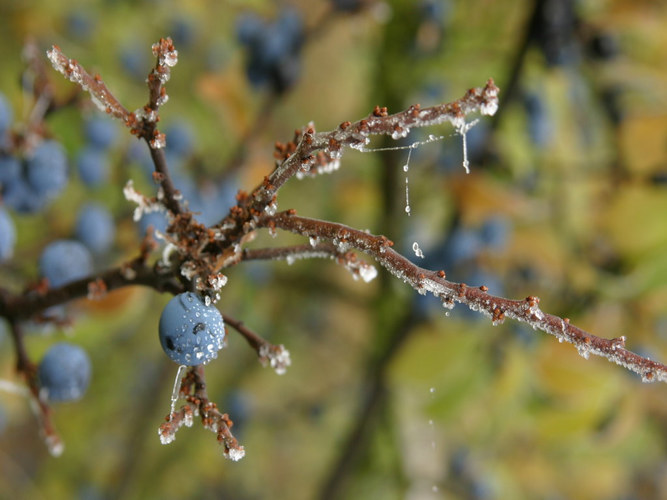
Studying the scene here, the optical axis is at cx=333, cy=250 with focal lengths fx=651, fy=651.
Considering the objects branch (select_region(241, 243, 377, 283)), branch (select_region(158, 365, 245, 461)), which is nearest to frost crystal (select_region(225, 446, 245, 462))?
branch (select_region(158, 365, 245, 461))

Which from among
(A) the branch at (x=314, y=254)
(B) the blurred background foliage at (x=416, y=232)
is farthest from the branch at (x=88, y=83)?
(B) the blurred background foliage at (x=416, y=232)

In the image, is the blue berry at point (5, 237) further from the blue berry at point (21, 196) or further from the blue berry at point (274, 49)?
the blue berry at point (274, 49)

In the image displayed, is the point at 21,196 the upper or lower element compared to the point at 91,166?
lower

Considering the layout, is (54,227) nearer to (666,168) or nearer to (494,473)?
(666,168)

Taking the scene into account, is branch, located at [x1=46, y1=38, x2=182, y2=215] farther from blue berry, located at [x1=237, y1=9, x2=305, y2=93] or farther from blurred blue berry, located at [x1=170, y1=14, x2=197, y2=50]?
blurred blue berry, located at [x1=170, y1=14, x2=197, y2=50]

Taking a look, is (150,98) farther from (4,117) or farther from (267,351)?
(4,117)

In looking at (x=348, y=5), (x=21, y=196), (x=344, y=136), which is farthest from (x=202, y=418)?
(x=348, y=5)

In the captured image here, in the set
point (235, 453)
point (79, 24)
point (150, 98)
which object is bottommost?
point (235, 453)
